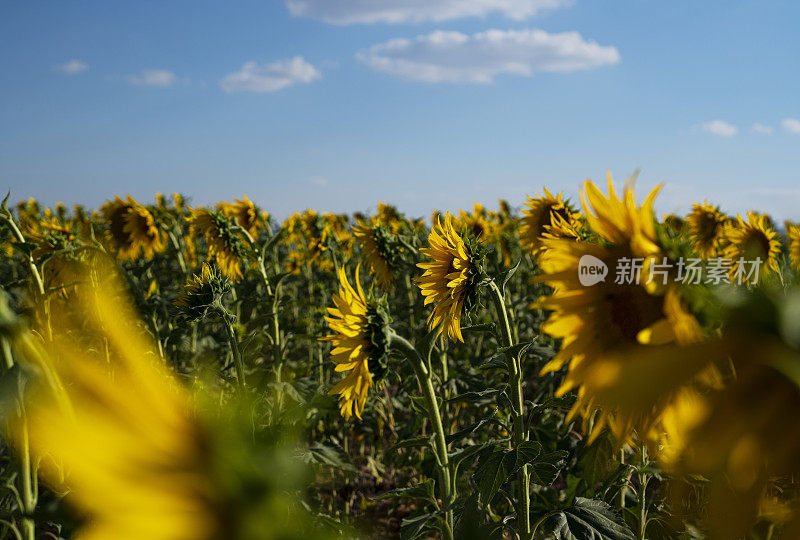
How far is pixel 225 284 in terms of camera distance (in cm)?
226

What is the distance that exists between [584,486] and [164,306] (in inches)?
86.2

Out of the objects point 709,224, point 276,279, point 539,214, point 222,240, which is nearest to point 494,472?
point 276,279

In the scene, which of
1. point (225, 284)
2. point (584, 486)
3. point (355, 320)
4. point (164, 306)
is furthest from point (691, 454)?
point (164, 306)

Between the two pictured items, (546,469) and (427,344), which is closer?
(546,469)

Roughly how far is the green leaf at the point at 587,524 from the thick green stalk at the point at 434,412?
0.93 ft

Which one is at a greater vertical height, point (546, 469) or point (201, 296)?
point (201, 296)

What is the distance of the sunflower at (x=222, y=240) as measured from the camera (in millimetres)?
3682

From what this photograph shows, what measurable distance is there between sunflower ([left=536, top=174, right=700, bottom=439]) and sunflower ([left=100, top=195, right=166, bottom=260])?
4126mm

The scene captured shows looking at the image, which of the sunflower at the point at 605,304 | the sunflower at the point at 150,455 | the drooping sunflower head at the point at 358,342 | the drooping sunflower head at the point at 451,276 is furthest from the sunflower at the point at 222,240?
the sunflower at the point at 150,455

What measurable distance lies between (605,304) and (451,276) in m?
1.08

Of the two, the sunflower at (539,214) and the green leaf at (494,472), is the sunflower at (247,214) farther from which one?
the green leaf at (494,472)

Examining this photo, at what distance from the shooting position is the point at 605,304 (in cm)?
89

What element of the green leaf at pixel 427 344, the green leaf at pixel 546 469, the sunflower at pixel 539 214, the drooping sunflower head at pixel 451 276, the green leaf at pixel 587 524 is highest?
the sunflower at pixel 539 214

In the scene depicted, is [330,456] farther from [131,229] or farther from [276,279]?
[131,229]
